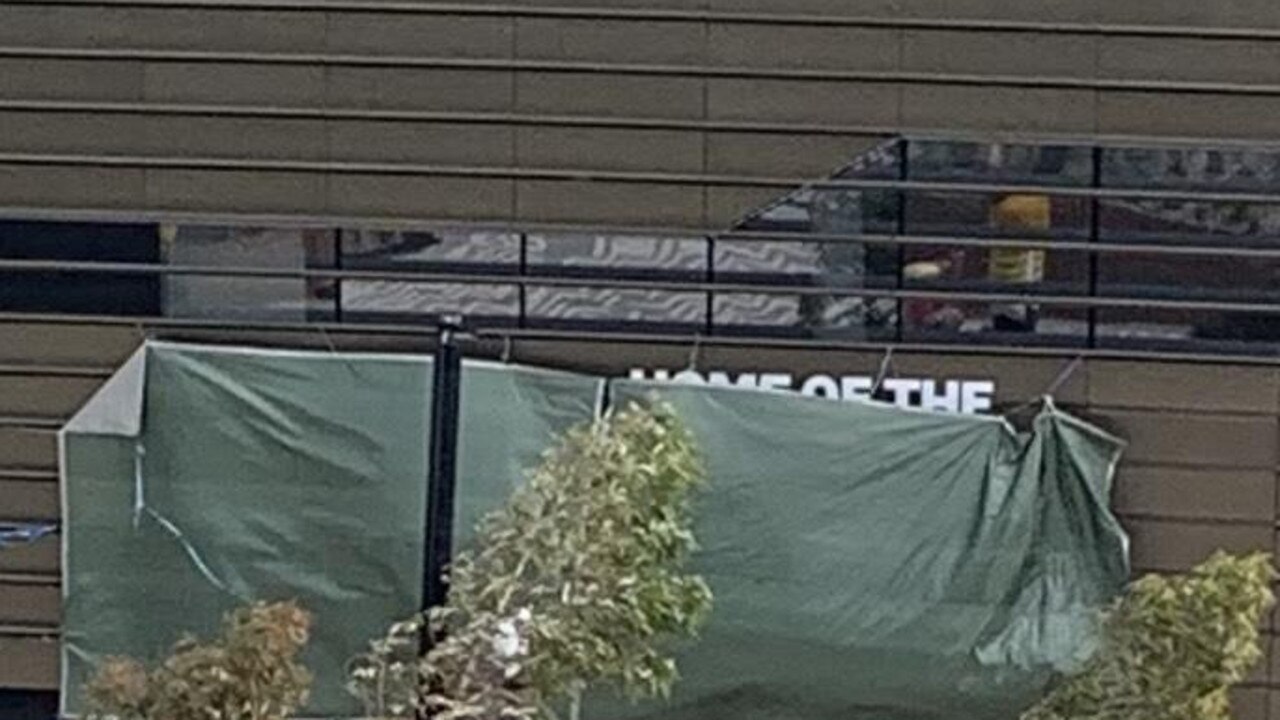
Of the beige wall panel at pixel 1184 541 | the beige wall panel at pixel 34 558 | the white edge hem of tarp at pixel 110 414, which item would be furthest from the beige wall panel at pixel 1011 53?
the beige wall panel at pixel 34 558

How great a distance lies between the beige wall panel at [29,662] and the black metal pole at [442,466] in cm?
239

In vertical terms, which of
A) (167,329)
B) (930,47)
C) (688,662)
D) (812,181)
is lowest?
(688,662)

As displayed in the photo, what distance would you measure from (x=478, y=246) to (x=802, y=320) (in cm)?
145

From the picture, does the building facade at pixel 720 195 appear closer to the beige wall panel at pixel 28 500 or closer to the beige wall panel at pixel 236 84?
the beige wall panel at pixel 236 84

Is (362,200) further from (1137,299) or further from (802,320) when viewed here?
(1137,299)

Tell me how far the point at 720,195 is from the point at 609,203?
0.48 metres

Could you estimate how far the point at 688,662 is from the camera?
31.3 feet

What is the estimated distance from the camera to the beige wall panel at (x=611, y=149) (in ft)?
31.5

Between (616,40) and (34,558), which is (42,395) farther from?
(616,40)

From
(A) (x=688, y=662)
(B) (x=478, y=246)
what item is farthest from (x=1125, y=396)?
(B) (x=478, y=246)

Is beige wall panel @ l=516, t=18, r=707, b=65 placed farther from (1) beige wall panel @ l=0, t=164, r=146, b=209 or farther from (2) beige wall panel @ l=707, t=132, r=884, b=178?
(1) beige wall panel @ l=0, t=164, r=146, b=209

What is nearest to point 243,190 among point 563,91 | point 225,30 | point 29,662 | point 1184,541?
point 225,30

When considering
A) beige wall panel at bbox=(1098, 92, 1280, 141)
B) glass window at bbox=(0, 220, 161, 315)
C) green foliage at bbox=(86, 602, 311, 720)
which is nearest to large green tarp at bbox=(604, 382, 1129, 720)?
beige wall panel at bbox=(1098, 92, 1280, 141)

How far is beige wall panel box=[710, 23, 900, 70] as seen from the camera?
951 centimetres
